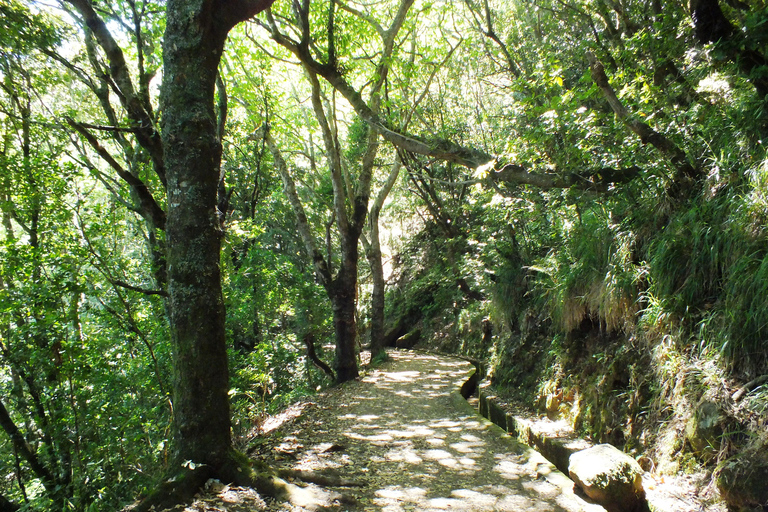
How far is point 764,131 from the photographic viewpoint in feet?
11.9

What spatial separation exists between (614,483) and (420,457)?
2013 millimetres

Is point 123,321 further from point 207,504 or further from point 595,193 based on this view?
point 595,193

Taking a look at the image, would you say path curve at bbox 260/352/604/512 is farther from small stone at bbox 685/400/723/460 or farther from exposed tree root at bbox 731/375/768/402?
exposed tree root at bbox 731/375/768/402

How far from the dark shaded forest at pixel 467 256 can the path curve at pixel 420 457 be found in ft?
3.03

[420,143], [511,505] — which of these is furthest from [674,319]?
[420,143]

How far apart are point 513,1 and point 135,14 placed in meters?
9.61

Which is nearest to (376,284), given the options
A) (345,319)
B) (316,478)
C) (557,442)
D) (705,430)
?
(345,319)

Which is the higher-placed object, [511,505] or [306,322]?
[306,322]

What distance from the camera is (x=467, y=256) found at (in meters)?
11.2

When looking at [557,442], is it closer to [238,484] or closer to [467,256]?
[238,484]

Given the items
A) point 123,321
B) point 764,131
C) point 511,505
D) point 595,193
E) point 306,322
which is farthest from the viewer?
point 306,322

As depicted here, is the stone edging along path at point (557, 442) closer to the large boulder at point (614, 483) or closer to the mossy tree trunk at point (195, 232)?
the large boulder at point (614, 483)

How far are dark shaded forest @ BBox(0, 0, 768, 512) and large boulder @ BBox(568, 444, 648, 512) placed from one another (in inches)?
15.1

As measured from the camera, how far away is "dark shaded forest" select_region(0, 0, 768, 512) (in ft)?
10.6
